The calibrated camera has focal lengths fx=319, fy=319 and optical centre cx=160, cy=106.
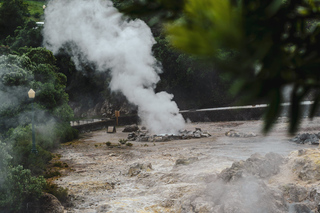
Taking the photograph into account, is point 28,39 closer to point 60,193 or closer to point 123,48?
point 123,48

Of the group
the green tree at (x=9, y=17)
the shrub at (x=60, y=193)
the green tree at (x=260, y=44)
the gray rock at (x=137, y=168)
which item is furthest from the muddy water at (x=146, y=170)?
the green tree at (x=9, y=17)

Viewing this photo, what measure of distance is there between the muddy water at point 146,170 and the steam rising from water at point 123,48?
5662mm

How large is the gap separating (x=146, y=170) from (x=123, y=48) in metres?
16.8

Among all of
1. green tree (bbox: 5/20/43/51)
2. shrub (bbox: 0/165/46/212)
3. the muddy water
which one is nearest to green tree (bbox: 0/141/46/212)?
shrub (bbox: 0/165/46/212)

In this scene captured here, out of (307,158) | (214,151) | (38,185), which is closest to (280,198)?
(307,158)

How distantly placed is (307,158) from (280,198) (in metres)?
2.21

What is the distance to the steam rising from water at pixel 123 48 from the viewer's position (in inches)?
1005

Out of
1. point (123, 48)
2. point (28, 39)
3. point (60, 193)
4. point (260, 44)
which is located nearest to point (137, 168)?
point (60, 193)

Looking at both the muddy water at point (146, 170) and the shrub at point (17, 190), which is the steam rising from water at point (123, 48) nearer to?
the muddy water at point (146, 170)

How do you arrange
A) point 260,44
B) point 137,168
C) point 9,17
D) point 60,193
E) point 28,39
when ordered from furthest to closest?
point 9,17 → point 28,39 → point 137,168 → point 60,193 → point 260,44

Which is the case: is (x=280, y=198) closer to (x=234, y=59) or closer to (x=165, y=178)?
(x=165, y=178)

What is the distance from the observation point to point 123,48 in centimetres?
2697

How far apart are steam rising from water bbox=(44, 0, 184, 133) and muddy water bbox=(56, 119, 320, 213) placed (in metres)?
5.66

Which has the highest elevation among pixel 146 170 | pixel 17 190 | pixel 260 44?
pixel 260 44
